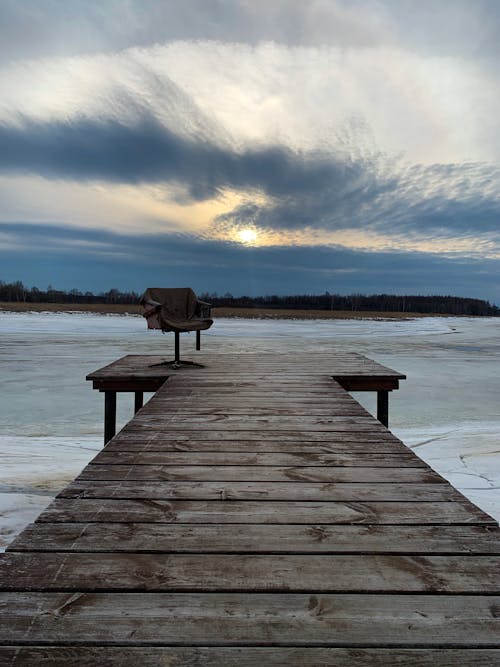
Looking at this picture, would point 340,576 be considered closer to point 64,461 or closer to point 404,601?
point 404,601

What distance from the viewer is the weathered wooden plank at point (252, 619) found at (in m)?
0.97

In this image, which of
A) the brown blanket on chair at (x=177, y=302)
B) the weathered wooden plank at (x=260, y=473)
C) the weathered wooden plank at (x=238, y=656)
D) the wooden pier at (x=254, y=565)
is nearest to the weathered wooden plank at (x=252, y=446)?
the wooden pier at (x=254, y=565)

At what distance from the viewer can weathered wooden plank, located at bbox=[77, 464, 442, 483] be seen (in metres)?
1.90

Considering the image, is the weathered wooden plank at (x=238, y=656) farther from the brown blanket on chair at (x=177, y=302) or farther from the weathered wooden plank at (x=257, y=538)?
the brown blanket on chair at (x=177, y=302)

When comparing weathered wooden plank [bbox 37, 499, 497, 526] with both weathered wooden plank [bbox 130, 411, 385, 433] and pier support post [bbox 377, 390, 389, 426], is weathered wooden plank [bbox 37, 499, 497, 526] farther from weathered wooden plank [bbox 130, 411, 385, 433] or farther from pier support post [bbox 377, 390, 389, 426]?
pier support post [bbox 377, 390, 389, 426]

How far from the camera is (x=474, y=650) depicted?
3.11 feet

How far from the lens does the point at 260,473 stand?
1.98 meters

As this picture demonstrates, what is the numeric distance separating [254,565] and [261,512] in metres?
0.33

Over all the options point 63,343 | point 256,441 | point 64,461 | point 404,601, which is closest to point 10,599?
point 404,601

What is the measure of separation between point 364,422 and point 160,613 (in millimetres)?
2045

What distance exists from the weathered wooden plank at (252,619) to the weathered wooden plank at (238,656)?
0.06 feet

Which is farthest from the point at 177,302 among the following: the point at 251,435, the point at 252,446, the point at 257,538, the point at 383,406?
the point at 257,538

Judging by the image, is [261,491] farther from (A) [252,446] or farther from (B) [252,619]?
(B) [252,619]

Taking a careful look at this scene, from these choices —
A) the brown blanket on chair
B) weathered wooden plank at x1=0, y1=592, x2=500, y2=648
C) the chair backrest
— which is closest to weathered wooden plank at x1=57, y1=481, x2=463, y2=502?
weathered wooden plank at x1=0, y1=592, x2=500, y2=648
